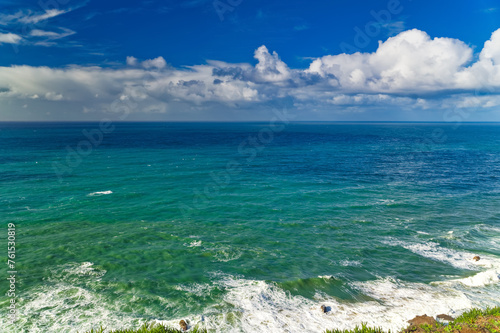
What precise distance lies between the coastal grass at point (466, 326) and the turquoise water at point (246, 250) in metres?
2.02

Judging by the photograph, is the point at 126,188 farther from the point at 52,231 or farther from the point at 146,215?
the point at 52,231

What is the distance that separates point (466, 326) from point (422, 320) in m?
2.57

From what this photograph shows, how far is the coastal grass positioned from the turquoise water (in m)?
2.02

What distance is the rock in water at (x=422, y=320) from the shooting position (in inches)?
720

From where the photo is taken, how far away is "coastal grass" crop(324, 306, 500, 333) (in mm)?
16281

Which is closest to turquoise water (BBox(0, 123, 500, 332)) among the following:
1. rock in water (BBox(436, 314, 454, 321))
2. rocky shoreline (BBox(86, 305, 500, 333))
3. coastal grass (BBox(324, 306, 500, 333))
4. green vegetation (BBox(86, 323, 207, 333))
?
green vegetation (BBox(86, 323, 207, 333))

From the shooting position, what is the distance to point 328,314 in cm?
2066

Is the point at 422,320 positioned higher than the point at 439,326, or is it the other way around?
the point at 439,326

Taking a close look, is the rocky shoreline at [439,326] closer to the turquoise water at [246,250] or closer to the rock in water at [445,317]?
the rock in water at [445,317]

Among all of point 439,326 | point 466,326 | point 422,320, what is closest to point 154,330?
point 422,320

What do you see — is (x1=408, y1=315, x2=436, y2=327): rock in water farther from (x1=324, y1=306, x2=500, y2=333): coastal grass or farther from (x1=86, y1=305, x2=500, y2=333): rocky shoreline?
(x1=324, y1=306, x2=500, y2=333): coastal grass

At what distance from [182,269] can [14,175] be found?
55895 millimetres

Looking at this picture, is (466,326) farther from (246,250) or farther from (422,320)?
(246,250)

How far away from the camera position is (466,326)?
16.6 m
